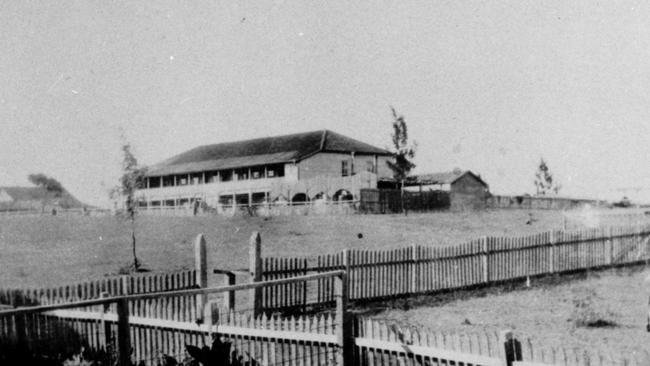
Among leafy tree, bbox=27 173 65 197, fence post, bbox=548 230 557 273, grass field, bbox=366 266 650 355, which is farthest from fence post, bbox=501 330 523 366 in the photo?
leafy tree, bbox=27 173 65 197

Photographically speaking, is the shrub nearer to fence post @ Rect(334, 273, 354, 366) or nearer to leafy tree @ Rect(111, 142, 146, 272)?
fence post @ Rect(334, 273, 354, 366)

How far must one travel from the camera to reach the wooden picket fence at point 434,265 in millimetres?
14188

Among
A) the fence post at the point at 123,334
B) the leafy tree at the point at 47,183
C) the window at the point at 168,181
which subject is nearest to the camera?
the fence post at the point at 123,334

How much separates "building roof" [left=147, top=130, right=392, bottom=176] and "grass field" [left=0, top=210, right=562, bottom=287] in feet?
64.4

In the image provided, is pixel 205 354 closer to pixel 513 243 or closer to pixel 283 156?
pixel 513 243

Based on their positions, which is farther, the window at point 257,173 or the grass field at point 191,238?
the window at point 257,173

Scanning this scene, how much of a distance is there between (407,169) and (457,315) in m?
34.4

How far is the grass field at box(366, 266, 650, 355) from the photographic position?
1182cm

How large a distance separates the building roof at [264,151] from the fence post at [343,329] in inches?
1934

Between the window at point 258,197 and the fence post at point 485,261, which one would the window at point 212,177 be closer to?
the window at point 258,197

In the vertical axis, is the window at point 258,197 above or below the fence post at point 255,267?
above

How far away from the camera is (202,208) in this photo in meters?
47.2

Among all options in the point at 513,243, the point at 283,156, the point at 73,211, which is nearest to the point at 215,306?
the point at 513,243

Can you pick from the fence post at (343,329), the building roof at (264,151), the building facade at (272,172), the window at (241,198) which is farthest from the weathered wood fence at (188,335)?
the window at (241,198)
